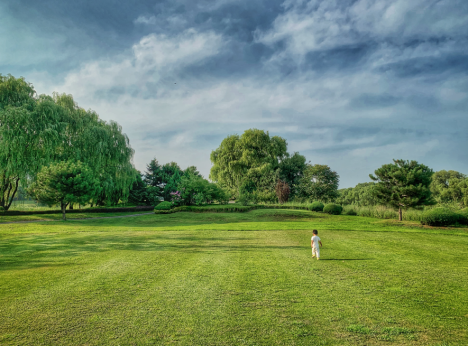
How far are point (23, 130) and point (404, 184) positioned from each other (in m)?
32.7

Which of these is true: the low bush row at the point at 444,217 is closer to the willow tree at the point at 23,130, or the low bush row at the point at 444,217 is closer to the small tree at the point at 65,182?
the small tree at the point at 65,182

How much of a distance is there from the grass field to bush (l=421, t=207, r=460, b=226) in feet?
22.5

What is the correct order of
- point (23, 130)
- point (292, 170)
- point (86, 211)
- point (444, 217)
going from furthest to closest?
point (292, 170) → point (86, 211) → point (23, 130) → point (444, 217)

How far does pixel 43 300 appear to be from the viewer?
14.7 ft

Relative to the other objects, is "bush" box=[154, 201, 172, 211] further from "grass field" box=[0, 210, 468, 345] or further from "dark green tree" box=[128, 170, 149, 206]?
"grass field" box=[0, 210, 468, 345]

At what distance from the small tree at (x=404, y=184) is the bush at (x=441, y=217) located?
2530 millimetres

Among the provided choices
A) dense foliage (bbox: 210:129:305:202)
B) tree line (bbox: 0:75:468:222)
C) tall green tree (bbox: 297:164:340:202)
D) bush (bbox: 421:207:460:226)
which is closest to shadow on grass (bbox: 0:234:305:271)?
bush (bbox: 421:207:460:226)

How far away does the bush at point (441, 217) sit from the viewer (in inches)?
559

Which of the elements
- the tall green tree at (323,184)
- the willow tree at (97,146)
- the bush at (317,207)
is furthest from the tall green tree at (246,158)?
the willow tree at (97,146)

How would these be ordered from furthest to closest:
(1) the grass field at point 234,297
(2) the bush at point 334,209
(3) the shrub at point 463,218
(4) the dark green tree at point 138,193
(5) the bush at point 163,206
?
(4) the dark green tree at point 138,193, (5) the bush at point 163,206, (2) the bush at point 334,209, (3) the shrub at point 463,218, (1) the grass field at point 234,297

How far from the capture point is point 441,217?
14211 mm

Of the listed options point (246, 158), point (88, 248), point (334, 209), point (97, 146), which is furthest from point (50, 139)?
point (334, 209)

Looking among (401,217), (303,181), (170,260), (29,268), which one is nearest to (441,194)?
(303,181)

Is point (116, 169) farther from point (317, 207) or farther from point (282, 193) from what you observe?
point (317, 207)
